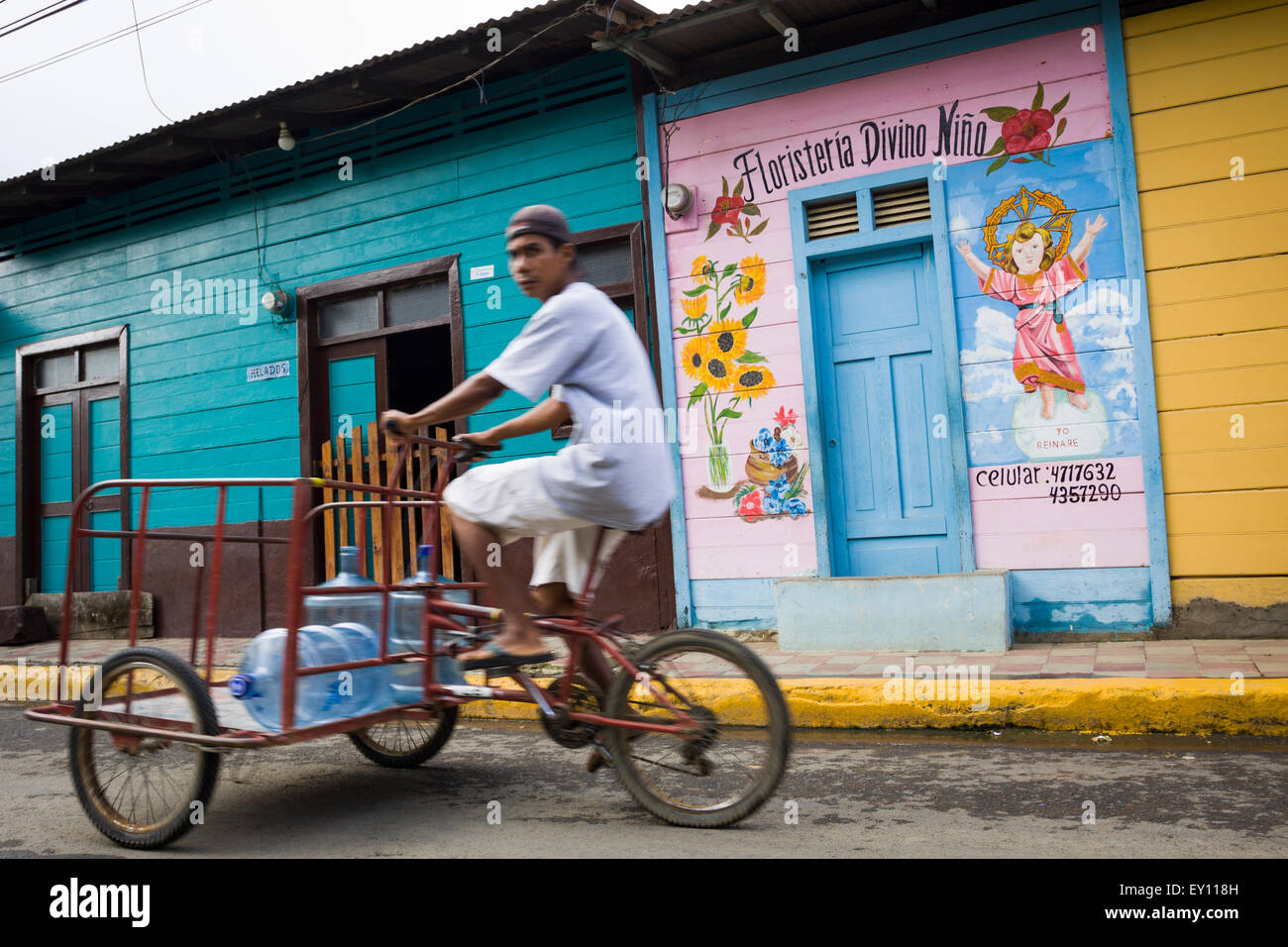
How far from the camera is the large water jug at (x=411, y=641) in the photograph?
3.56 metres

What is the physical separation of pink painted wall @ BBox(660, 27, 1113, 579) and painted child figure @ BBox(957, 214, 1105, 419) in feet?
2.19

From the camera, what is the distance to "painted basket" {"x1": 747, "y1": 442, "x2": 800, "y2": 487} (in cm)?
721

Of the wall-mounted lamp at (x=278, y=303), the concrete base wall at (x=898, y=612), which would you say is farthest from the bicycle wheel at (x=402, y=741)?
the wall-mounted lamp at (x=278, y=303)

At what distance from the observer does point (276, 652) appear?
10.8 ft

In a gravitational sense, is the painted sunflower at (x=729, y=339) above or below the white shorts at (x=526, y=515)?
above

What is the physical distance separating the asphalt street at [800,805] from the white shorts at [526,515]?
90 cm

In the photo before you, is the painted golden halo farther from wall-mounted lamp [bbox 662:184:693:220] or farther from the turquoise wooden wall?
the turquoise wooden wall

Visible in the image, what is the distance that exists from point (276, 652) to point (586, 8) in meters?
5.50

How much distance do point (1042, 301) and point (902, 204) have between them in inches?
48.4

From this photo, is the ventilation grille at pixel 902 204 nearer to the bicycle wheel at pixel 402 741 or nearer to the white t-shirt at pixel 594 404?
the white t-shirt at pixel 594 404

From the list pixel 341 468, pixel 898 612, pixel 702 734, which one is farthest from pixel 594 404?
pixel 341 468

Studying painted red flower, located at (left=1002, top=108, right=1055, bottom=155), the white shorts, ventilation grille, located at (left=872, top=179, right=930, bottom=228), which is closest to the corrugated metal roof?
ventilation grille, located at (left=872, top=179, right=930, bottom=228)

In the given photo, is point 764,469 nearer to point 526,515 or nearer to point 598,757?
point 598,757

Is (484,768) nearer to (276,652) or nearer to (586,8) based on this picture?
(276,652)
